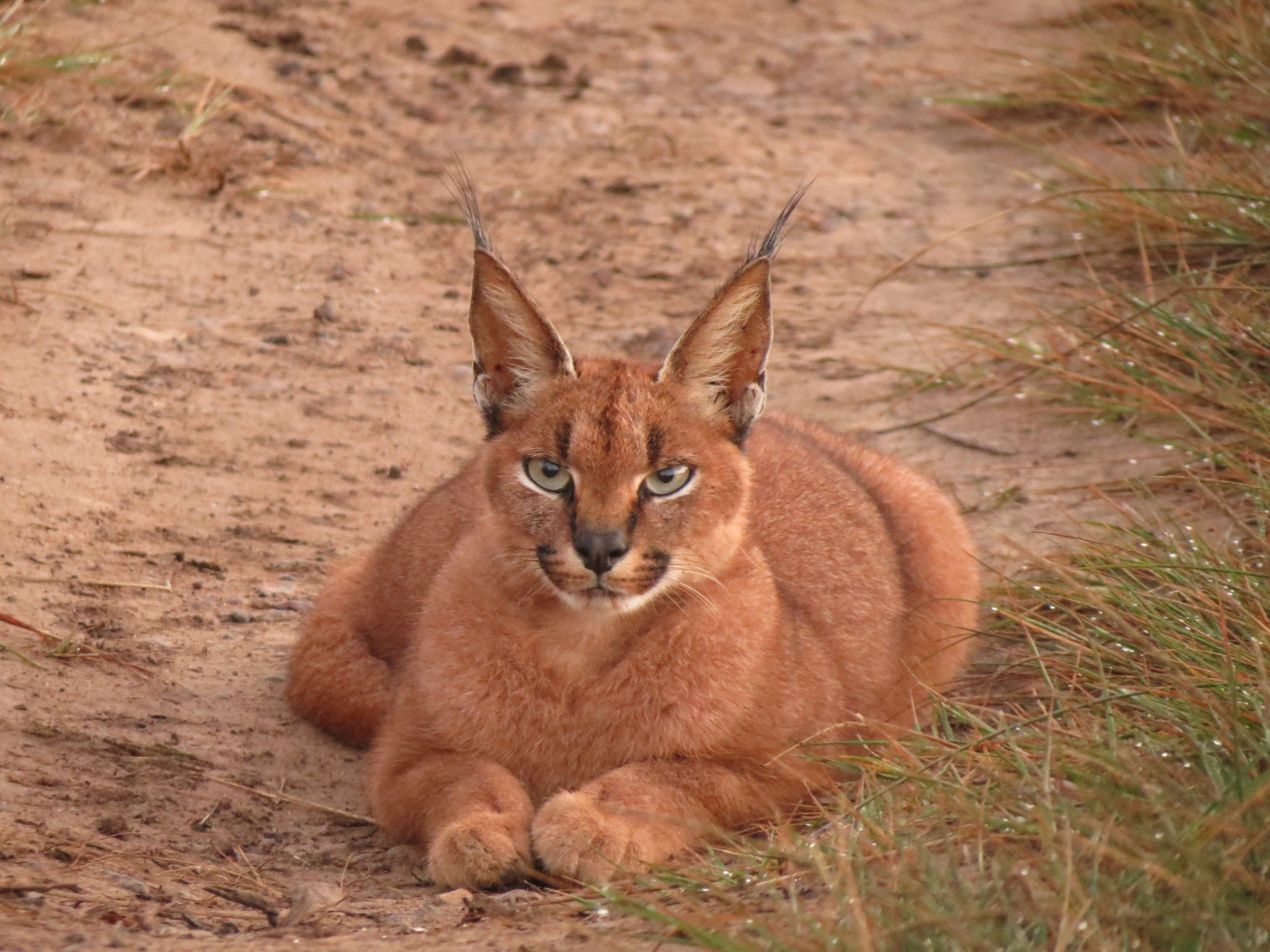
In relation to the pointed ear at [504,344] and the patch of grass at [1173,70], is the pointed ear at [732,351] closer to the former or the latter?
the pointed ear at [504,344]

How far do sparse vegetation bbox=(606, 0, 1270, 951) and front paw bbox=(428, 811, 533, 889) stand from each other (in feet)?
1.21

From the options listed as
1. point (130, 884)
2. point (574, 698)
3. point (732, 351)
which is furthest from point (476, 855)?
point (732, 351)

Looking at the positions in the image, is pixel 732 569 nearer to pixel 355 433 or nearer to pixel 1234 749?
pixel 1234 749

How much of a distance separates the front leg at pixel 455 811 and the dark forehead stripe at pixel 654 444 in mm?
921

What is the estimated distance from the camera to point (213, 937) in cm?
334

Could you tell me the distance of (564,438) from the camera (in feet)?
13.1

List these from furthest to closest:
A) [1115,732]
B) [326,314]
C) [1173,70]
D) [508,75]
A: [508,75]
[1173,70]
[326,314]
[1115,732]

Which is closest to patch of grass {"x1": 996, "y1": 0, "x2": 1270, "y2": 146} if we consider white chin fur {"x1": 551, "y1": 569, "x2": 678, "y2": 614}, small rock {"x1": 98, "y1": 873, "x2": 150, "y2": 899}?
white chin fur {"x1": 551, "y1": 569, "x2": 678, "y2": 614}

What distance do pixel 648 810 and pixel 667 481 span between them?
2.73 feet

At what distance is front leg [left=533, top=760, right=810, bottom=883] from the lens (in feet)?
12.2

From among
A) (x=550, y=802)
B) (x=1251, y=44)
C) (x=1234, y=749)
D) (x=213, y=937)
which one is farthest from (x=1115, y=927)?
(x=1251, y=44)

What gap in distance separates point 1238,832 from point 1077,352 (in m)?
3.55

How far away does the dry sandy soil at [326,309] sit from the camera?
4129mm

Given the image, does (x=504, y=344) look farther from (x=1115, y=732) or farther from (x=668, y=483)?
(x=1115, y=732)
